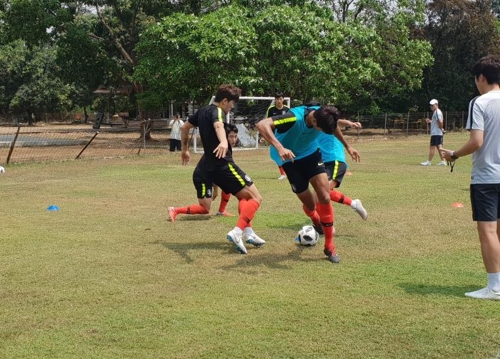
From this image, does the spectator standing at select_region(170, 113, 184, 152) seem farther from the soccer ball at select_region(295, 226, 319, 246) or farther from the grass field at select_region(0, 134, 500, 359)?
the soccer ball at select_region(295, 226, 319, 246)

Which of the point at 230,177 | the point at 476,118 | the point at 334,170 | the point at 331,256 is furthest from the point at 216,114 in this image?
the point at 476,118

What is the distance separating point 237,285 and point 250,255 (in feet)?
4.13

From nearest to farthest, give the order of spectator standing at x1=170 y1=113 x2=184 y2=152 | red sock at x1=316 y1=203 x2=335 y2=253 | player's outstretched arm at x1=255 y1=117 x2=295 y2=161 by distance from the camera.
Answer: player's outstretched arm at x1=255 y1=117 x2=295 y2=161
red sock at x1=316 y1=203 x2=335 y2=253
spectator standing at x1=170 y1=113 x2=184 y2=152

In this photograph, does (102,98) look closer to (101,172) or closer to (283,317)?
(101,172)

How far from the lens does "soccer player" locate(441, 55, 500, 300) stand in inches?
195

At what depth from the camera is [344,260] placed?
6.61 m

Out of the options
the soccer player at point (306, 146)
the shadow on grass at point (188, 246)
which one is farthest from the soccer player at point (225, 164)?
the soccer player at point (306, 146)

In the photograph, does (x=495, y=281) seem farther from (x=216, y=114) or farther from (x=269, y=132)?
(x=216, y=114)

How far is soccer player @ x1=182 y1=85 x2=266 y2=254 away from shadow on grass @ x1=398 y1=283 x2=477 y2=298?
205 centimetres

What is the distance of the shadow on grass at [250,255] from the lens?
6.44 meters

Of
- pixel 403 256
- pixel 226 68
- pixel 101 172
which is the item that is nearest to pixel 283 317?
pixel 403 256

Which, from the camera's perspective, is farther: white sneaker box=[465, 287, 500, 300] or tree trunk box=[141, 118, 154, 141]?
tree trunk box=[141, 118, 154, 141]

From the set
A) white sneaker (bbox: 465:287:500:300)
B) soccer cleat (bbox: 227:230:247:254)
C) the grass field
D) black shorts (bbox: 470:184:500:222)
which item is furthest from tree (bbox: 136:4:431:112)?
white sneaker (bbox: 465:287:500:300)

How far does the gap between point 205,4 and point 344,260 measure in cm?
2787
